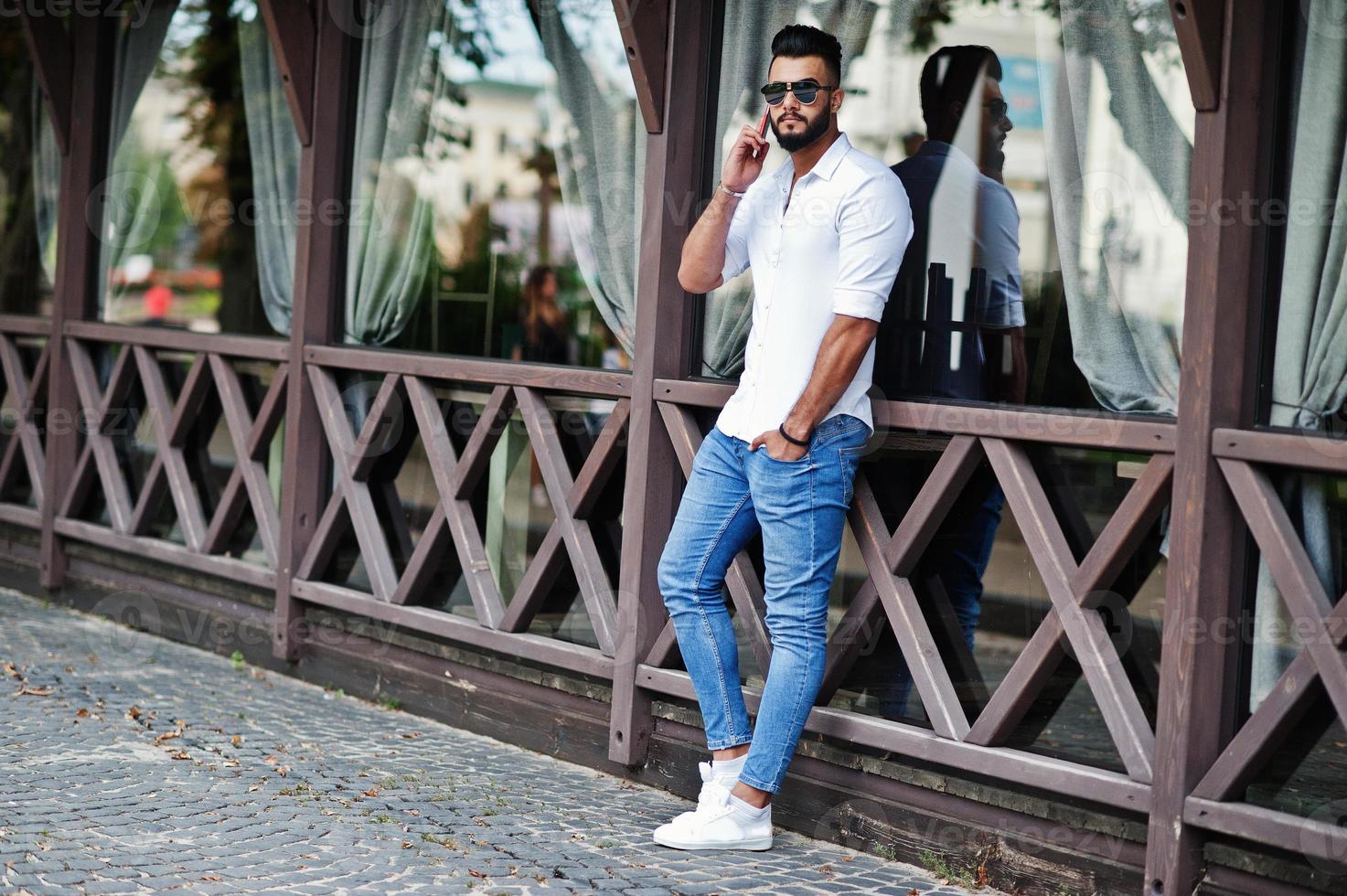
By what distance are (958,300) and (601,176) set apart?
4.45ft

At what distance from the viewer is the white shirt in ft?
13.6

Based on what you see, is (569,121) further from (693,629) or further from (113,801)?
(113,801)

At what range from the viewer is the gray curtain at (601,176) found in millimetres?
5281

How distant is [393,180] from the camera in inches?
249

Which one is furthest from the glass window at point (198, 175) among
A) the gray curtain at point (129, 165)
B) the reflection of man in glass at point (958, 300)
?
the reflection of man in glass at point (958, 300)

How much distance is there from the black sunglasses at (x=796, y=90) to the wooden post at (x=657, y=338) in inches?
29.4

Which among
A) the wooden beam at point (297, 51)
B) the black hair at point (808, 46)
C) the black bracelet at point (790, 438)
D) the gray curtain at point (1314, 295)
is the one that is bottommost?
the black bracelet at point (790, 438)

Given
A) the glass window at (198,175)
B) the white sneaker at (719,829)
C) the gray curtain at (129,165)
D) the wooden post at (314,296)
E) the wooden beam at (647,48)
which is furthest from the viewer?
the gray curtain at (129,165)

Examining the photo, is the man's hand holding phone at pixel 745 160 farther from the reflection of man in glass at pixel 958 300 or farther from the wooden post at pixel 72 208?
the wooden post at pixel 72 208

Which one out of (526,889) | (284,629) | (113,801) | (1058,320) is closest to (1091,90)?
(1058,320)

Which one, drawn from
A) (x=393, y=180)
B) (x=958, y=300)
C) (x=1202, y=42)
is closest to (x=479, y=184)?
(x=393, y=180)

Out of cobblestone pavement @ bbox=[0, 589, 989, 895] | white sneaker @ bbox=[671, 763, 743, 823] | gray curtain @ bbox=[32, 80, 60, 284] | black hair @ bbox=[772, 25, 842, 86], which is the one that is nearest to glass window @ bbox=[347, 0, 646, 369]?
black hair @ bbox=[772, 25, 842, 86]

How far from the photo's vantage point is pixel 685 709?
4953 mm

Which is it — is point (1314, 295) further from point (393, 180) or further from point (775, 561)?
point (393, 180)
